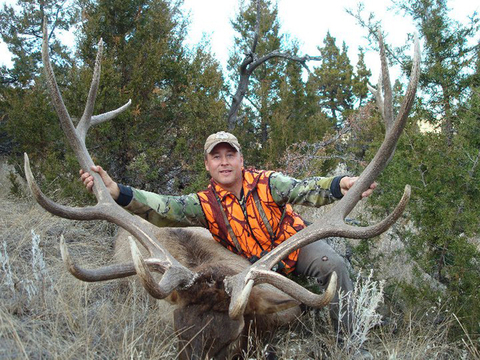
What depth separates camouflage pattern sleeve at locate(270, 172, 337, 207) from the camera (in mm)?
3352

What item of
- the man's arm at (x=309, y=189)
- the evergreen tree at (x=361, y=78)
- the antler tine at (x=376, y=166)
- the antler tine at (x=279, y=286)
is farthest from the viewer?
the evergreen tree at (x=361, y=78)

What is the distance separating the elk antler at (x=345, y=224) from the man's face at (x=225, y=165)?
80 centimetres

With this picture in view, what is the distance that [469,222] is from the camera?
3338mm

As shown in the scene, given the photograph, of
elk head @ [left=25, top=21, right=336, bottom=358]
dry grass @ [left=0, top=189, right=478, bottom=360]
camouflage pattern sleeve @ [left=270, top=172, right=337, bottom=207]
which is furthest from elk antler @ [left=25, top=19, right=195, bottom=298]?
camouflage pattern sleeve @ [left=270, top=172, right=337, bottom=207]

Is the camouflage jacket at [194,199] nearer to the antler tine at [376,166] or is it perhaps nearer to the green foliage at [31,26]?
the antler tine at [376,166]

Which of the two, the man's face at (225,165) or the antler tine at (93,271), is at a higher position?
the man's face at (225,165)

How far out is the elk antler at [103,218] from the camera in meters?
2.57

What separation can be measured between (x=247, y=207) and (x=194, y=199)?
1.43ft

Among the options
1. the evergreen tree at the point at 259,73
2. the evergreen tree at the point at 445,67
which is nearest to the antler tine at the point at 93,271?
the evergreen tree at the point at 445,67

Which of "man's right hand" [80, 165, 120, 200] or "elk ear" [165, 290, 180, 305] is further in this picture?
"man's right hand" [80, 165, 120, 200]

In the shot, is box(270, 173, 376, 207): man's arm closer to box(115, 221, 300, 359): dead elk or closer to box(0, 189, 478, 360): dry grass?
box(115, 221, 300, 359): dead elk

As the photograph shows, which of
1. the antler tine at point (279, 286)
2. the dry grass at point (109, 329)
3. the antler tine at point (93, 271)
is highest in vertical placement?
the antler tine at point (93, 271)

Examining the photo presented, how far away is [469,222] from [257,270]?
1.71m

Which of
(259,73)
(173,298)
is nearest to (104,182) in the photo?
(173,298)
